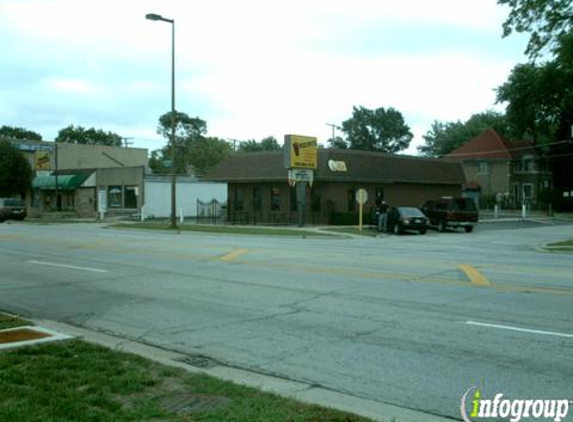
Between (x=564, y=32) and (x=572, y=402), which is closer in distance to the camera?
(x=572, y=402)

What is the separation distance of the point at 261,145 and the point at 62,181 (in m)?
47.2

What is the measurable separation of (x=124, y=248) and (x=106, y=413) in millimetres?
17142

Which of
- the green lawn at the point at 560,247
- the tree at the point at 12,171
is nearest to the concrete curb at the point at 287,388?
the green lawn at the point at 560,247

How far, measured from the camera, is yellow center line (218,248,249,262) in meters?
17.7

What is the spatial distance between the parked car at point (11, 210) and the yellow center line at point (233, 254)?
34.8m

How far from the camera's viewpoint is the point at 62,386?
5.67 metres

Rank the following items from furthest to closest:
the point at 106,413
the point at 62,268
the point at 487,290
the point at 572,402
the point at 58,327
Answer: the point at 62,268, the point at 487,290, the point at 58,327, the point at 572,402, the point at 106,413

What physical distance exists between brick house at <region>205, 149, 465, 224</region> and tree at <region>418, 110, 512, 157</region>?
4124 cm

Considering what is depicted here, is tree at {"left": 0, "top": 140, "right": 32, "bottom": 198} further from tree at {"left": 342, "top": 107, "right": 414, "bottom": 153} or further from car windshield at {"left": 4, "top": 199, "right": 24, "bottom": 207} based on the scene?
tree at {"left": 342, "top": 107, "right": 414, "bottom": 153}

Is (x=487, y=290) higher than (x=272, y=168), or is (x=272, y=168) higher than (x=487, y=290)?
(x=272, y=168)

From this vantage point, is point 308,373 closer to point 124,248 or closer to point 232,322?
point 232,322

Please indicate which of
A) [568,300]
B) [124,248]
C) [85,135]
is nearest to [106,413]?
[568,300]

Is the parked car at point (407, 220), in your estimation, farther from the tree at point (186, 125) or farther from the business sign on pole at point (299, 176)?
the tree at point (186, 125)

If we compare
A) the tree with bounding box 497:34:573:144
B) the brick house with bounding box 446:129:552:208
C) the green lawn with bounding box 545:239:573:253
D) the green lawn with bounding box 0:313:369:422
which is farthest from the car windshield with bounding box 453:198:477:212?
the green lawn with bounding box 0:313:369:422
